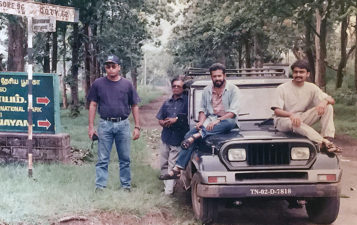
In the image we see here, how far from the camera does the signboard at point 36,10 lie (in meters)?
7.58

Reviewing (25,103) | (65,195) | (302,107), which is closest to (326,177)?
(302,107)

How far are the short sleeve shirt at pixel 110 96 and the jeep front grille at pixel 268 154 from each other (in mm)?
2228

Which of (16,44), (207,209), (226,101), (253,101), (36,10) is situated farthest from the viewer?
(16,44)

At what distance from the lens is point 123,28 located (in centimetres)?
2841

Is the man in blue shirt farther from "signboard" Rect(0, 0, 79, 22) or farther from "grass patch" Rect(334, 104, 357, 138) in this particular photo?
"grass patch" Rect(334, 104, 357, 138)

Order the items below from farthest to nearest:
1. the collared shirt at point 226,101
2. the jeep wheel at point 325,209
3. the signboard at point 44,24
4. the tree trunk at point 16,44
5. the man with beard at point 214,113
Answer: the tree trunk at point 16,44
the signboard at point 44,24
the collared shirt at point 226,101
the man with beard at point 214,113
the jeep wheel at point 325,209

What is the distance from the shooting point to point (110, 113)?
23.5ft

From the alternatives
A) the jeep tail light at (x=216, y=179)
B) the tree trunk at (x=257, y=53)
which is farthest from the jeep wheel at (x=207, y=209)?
the tree trunk at (x=257, y=53)

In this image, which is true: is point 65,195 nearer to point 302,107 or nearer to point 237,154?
point 237,154

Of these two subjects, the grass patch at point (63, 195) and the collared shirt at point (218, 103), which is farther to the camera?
the collared shirt at point (218, 103)

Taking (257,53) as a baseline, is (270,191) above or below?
below

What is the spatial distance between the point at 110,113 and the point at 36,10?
7.16 feet

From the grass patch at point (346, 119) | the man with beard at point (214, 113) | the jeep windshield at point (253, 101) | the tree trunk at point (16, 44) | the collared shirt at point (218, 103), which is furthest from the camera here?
the grass patch at point (346, 119)

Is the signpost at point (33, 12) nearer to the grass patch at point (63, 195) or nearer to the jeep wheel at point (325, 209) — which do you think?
the grass patch at point (63, 195)
